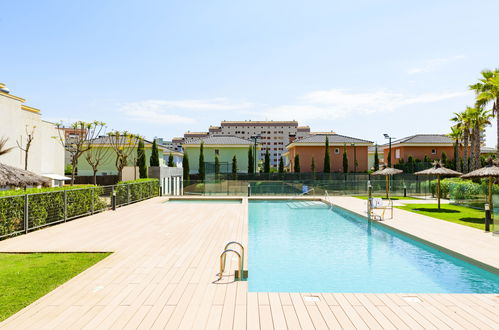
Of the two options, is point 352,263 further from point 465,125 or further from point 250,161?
point 250,161

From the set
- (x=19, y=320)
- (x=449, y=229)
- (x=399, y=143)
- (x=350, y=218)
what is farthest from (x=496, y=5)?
(x=399, y=143)

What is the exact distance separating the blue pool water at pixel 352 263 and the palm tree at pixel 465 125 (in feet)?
79.7

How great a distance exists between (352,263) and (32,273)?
7.26 metres

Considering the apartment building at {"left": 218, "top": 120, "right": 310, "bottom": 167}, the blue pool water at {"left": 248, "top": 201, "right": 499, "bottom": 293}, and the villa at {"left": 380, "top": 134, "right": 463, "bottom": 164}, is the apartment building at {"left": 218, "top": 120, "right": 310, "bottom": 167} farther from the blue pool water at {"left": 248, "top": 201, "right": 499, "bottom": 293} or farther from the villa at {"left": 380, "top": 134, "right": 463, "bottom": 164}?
the blue pool water at {"left": 248, "top": 201, "right": 499, "bottom": 293}

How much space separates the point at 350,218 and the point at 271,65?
9588 mm

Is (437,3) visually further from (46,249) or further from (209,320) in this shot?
(46,249)

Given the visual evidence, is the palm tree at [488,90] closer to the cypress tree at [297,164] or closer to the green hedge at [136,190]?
the cypress tree at [297,164]

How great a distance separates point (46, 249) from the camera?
8.36 metres

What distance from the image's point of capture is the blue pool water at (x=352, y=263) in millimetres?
6906

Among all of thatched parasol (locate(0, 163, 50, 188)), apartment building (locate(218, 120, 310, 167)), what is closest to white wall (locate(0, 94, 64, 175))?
thatched parasol (locate(0, 163, 50, 188))

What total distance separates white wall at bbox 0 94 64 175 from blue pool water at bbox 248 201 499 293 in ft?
58.4

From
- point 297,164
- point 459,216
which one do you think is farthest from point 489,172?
point 297,164

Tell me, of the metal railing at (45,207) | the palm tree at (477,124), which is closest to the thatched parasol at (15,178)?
the metal railing at (45,207)

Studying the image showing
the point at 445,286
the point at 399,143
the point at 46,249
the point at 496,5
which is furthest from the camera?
the point at 399,143
